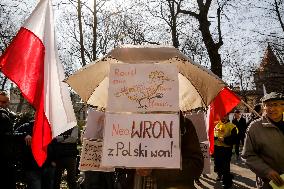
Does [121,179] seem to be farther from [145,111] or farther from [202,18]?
[202,18]

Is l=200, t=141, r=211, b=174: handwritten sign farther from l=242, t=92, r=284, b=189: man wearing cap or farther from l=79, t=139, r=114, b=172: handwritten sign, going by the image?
l=79, t=139, r=114, b=172: handwritten sign

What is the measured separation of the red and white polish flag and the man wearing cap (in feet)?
6.87

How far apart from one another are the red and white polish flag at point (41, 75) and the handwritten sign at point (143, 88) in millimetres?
851

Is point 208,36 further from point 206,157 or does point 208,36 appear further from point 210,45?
point 206,157

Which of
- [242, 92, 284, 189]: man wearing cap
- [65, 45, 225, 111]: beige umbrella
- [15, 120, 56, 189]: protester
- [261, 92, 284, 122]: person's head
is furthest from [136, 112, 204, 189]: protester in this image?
[15, 120, 56, 189]: protester

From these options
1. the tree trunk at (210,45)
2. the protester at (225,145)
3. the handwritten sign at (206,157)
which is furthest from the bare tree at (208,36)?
the handwritten sign at (206,157)

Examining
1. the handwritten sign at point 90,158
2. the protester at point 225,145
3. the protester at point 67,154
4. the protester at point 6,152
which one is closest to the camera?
the handwritten sign at point 90,158

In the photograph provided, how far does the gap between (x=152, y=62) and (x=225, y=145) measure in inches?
313

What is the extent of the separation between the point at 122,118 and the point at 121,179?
0.68 m

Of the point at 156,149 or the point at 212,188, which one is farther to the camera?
the point at 212,188

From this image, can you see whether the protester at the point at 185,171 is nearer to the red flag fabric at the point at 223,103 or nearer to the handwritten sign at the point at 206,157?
the handwritten sign at the point at 206,157

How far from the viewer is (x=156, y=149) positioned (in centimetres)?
424

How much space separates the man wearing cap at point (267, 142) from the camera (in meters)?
5.25

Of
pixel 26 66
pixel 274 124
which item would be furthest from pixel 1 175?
pixel 274 124
